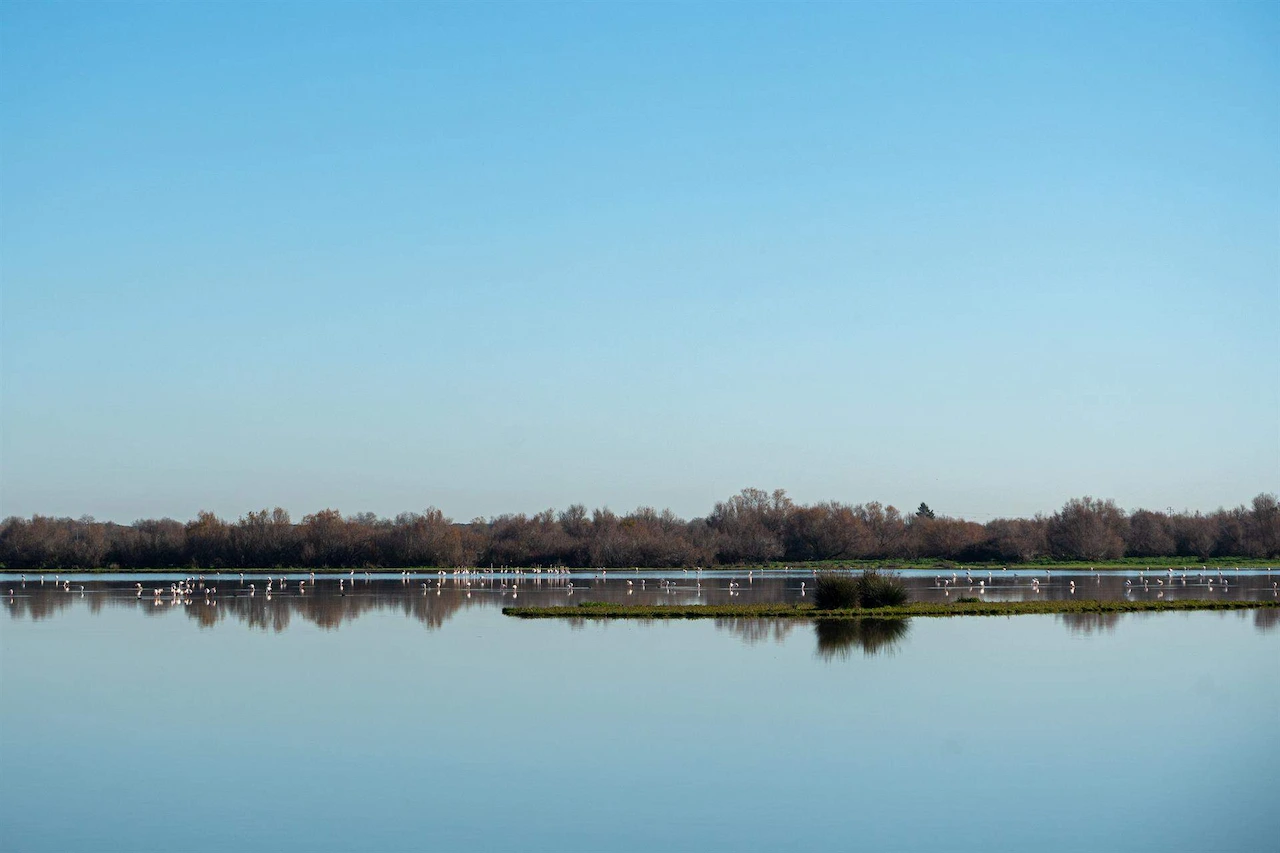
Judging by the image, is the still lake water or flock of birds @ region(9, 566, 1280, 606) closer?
the still lake water

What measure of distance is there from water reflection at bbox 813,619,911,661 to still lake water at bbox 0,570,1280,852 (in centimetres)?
21

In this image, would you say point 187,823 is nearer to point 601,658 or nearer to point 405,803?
point 405,803

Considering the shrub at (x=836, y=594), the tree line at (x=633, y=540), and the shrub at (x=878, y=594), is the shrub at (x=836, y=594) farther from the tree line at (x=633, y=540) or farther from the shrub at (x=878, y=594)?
the tree line at (x=633, y=540)

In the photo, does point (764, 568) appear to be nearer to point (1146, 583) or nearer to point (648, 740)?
point (1146, 583)

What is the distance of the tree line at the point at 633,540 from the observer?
91.8 m

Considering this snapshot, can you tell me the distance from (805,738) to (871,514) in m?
92.4

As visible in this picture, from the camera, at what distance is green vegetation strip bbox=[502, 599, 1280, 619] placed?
36.8 meters

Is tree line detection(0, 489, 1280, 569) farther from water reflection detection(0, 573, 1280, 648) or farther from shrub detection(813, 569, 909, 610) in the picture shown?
shrub detection(813, 569, 909, 610)

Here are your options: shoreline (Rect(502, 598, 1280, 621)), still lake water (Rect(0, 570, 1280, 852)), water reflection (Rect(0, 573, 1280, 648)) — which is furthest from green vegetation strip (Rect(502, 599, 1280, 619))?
still lake water (Rect(0, 570, 1280, 852))

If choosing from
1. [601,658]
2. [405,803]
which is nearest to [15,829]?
[405,803]

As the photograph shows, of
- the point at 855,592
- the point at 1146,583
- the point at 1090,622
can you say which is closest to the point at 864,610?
the point at 855,592

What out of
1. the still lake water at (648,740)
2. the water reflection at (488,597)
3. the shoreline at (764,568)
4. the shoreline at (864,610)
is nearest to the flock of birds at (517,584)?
the water reflection at (488,597)

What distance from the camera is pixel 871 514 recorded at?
107750mm

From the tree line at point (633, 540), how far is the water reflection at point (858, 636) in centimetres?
5644
